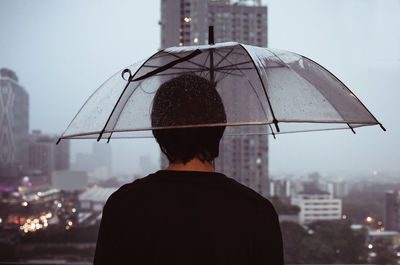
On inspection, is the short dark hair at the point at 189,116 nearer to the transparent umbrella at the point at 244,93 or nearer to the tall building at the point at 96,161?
the transparent umbrella at the point at 244,93

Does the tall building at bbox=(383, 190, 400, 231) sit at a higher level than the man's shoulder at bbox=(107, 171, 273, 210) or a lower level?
lower

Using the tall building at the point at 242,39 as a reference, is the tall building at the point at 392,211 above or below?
below

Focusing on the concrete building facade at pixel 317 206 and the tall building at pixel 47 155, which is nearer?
the concrete building facade at pixel 317 206

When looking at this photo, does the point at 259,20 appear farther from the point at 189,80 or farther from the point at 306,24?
the point at 189,80

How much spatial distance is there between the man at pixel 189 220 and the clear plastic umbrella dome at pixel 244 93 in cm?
41

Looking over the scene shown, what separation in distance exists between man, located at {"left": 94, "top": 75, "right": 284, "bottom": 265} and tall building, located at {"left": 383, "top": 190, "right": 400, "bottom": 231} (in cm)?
347

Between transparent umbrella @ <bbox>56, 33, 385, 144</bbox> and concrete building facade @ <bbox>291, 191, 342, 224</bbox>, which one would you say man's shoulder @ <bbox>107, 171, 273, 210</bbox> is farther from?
concrete building facade @ <bbox>291, 191, 342, 224</bbox>

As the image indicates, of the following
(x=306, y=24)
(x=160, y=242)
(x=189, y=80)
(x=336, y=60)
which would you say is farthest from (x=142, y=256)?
(x=306, y=24)

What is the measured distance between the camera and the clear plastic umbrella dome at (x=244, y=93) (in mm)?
1275

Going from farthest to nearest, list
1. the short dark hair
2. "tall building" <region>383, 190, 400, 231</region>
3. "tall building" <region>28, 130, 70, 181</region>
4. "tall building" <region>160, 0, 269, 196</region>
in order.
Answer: "tall building" <region>28, 130, 70, 181</region>, "tall building" <region>160, 0, 269, 196</region>, "tall building" <region>383, 190, 400, 231</region>, the short dark hair

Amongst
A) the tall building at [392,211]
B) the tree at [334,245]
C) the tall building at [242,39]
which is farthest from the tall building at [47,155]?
the tall building at [392,211]

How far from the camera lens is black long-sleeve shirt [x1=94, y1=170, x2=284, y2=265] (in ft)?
2.62

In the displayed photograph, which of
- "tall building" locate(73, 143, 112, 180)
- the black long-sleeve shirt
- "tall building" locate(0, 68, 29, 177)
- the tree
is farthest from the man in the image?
"tall building" locate(0, 68, 29, 177)

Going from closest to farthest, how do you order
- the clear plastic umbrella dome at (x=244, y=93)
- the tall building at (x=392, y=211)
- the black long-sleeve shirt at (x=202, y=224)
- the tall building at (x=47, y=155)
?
the black long-sleeve shirt at (x=202, y=224) < the clear plastic umbrella dome at (x=244, y=93) < the tall building at (x=392, y=211) < the tall building at (x=47, y=155)
